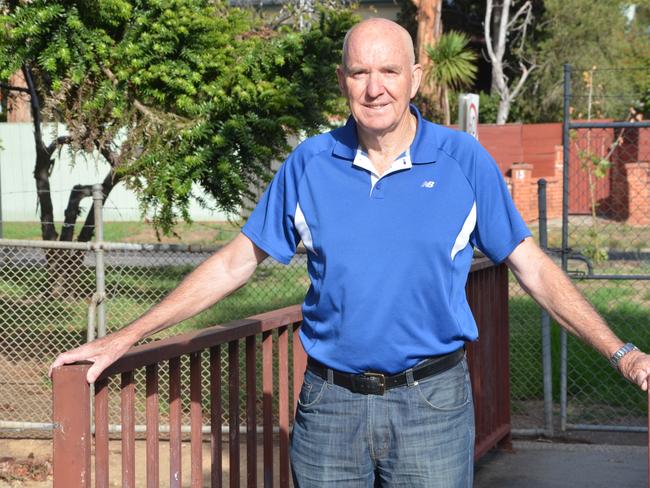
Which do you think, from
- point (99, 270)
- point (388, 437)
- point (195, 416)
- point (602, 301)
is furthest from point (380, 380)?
point (602, 301)

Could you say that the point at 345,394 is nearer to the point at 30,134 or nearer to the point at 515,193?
the point at 515,193

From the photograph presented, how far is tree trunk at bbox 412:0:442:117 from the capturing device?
1037 inches

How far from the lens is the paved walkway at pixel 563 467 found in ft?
18.4

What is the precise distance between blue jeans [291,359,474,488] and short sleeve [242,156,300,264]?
0.40 metres

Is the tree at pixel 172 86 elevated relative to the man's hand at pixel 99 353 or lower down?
elevated

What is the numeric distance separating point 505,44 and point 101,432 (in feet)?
104

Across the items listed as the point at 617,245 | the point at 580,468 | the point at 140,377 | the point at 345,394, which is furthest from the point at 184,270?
the point at 617,245

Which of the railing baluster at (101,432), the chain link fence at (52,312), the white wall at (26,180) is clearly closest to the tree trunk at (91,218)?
the chain link fence at (52,312)

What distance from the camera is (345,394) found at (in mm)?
2768

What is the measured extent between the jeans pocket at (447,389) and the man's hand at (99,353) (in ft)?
2.77

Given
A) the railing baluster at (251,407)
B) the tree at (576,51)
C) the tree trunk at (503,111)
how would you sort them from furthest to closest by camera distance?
the tree trunk at (503,111)
the tree at (576,51)
the railing baluster at (251,407)

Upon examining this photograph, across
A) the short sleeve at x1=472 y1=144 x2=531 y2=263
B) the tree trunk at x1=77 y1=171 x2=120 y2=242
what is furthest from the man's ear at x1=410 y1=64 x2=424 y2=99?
the tree trunk at x1=77 y1=171 x2=120 y2=242

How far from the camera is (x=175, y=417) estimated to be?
127 inches

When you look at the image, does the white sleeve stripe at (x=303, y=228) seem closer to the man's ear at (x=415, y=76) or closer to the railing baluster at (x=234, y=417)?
the man's ear at (x=415, y=76)
